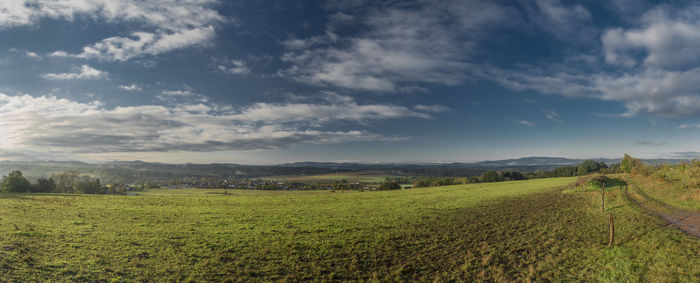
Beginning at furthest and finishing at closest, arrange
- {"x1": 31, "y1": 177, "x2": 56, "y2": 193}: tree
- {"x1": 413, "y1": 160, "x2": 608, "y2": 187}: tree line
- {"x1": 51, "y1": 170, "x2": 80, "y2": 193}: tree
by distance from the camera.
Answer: {"x1": 413, "y1": 160, "x2": 608, "y2": 187}: tree line
{"x1": 51, "y1": 170, "x2": 80, "y2": 193}: tree
{"x1": 31, "y1": 177, "x2": 56, "y2": 193}: tree

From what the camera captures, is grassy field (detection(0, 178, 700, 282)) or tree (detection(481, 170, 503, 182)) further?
tree (detection(481, 170, 503, 182))

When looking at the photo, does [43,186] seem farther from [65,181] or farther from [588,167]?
[588,167]

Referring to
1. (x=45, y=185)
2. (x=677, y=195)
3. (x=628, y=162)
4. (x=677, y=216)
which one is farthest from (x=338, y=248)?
(x=628, y=162)

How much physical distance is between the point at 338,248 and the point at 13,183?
216 feet

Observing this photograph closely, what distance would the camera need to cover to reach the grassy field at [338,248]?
11.8 m

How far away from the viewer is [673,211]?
80.3 ft

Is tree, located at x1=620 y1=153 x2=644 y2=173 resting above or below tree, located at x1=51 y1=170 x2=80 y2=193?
above

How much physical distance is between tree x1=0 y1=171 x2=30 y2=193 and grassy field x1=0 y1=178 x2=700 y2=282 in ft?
113

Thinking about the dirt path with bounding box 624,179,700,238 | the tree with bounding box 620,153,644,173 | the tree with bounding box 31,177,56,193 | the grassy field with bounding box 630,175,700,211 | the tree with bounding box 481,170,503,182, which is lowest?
Answer: the tree with bounding box 481,170,503,182

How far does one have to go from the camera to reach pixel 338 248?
Answer: 15586mm

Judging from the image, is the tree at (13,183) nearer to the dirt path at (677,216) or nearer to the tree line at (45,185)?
the tree line at (45,185)

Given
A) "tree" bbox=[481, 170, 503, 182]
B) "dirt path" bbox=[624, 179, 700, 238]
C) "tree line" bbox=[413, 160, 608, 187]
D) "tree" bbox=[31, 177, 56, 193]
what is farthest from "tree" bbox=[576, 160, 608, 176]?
"tree" bbox=[31, 177, 56, 193]

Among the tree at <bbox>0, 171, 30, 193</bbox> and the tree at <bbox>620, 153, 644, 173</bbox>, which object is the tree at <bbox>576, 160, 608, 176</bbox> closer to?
the tree at <bbox>620, 153, 644, 173</bbox>

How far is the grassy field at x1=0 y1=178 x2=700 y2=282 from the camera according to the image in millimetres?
11758
